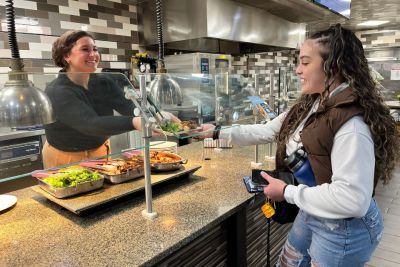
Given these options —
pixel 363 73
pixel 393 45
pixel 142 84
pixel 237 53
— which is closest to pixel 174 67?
pixel 237 53

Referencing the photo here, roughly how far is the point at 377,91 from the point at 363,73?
0.11 metres

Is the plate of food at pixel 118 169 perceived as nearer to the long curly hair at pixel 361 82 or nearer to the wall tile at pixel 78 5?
the long curly hair at pixel 361 82

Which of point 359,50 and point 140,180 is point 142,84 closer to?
point 140,180

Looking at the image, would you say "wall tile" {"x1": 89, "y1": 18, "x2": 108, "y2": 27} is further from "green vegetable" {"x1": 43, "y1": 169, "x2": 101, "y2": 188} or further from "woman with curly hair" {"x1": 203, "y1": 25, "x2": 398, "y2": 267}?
"woman with curly hair" {"x1": 203, "y1": 25, "x2": 398, "y2": 267}

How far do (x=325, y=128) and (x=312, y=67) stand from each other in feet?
0.88

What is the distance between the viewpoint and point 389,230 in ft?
9.41

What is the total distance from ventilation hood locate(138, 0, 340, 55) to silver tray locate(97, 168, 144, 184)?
6.84 feet

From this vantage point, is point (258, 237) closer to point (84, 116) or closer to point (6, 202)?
point (84, 116)

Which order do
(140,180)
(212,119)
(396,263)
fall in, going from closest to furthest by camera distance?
(140,180) < (212,119) < (396,263)

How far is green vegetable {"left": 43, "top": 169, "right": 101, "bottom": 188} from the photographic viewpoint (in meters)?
1.35

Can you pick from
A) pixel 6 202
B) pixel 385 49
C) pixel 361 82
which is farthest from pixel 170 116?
pixel 385 49

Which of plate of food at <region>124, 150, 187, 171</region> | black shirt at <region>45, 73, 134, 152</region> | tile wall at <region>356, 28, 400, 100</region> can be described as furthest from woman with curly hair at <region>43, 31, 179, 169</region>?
tile wall at <region>356, 28, 400, 100</region>

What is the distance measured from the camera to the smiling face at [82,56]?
72.2 inches

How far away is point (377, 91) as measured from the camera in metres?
1.13
